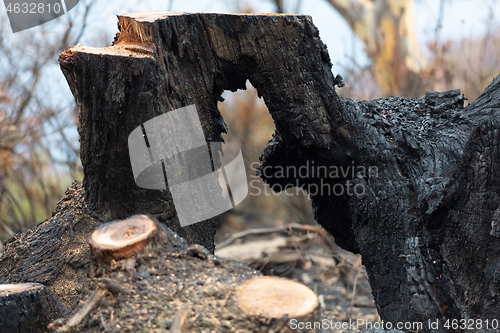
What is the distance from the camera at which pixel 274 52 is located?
2129 mm

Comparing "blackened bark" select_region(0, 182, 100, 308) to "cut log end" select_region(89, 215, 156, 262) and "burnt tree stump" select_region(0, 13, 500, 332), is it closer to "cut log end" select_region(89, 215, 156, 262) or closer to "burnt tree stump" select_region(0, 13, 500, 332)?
"burnt tree stump" select_region(0, 13, 500, 332)

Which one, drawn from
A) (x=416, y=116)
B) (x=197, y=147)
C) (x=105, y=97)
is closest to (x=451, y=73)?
(x=416, y=116)

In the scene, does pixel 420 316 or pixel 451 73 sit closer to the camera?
pixel 420 316

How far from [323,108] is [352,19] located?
591 cm

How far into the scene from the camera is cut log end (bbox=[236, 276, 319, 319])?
1234 millimetres

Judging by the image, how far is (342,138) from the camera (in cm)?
226

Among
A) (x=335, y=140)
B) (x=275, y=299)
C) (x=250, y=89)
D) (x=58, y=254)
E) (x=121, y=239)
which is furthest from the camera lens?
(x=250, y=89)

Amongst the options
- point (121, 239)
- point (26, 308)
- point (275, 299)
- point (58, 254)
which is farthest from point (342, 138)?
point (26, 308)

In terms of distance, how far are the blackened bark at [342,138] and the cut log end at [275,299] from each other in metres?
0.94

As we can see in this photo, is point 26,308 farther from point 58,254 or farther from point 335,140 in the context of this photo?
point 335,140

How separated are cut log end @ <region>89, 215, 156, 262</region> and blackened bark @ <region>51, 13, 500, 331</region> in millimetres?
570

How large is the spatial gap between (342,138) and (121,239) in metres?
1.40

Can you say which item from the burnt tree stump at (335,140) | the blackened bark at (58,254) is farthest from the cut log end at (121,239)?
the blackened bark at (58,254)

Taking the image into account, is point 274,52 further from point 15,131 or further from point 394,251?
point 15,131
